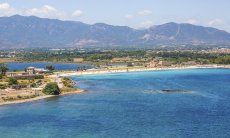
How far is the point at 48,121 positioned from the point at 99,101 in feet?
45.1

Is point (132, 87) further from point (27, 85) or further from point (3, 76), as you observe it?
point (3, 76)

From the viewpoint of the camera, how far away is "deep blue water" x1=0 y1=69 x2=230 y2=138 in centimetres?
4241

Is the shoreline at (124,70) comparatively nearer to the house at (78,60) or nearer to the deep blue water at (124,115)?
the deep blue water at (124,115)

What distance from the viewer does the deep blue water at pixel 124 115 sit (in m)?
42.4

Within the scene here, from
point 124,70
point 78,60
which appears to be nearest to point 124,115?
point 124,70

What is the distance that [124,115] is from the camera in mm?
50344

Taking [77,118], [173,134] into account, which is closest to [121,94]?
[77,118]

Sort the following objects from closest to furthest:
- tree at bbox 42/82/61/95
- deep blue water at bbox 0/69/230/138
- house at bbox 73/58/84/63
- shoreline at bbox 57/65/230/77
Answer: deep blue water at bbox 0/69/230/138
tree at bbox 42/82/61/95
shoreline at bbox 57/65/230/77
house at bbox 73/58/84/63

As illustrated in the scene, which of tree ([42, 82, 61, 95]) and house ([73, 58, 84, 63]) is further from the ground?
house ([73, 58, 84, 63])

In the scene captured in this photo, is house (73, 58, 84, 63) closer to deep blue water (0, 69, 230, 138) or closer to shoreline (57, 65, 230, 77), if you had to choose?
shoreline (57, 65, 230, 77)

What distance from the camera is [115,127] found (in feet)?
145

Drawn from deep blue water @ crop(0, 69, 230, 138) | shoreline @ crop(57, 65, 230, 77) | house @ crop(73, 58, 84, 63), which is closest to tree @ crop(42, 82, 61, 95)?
deep blue water @ crop(0, 69, 230, 138)

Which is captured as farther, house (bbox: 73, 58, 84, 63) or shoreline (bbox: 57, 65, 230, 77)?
house (bbox: 73, 58, 84, 63)

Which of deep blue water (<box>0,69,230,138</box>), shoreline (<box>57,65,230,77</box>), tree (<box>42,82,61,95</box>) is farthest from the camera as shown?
shoreline (<box>57,65,230,77</box>)
